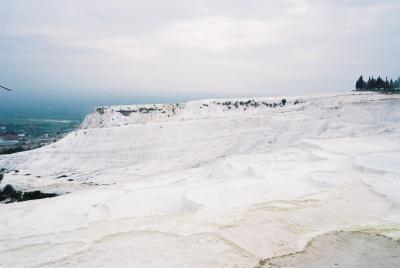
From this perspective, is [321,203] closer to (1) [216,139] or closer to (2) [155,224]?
(2) [155,224]

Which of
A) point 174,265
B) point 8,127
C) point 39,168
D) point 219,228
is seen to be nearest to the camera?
point 174,265

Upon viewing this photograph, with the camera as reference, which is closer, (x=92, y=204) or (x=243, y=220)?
(x=243, y=220)

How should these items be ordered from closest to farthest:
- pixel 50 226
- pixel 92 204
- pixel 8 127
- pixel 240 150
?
pixel 50 226
pixel 92 204
pixel 240 150
pixel 8 127

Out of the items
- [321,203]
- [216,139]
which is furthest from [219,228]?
[216,139]

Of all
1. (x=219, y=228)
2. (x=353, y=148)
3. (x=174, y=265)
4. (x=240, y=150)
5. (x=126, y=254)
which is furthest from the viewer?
(x=240, y=150)

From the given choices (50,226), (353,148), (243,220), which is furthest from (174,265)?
(353,148)

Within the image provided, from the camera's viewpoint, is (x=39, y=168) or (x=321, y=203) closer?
(x=321, y=203)

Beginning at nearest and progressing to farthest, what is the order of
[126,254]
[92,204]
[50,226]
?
[126,254] → [50,226] → [92,204]

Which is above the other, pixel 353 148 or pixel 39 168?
pixel 353 148

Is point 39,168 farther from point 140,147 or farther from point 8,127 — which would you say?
point 8,127
